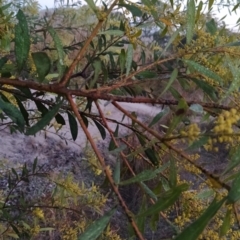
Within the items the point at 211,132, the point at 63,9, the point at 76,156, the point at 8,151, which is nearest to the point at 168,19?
the point at 211,132

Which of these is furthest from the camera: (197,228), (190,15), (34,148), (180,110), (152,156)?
(34,148)

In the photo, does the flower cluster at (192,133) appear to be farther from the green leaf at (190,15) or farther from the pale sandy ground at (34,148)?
the pale sandy ground at (34,148)

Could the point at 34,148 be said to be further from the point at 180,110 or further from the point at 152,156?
the point at 180,110

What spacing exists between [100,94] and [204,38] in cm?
24

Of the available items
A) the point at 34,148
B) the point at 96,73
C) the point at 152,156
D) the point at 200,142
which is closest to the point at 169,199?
the point at 200,142

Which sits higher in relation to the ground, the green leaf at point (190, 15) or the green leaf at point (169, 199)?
the green leaf at point (190, 15)

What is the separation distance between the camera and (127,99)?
1.80 ft

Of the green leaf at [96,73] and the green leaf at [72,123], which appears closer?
the green leaf at [96,73]

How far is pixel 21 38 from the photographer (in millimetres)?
629

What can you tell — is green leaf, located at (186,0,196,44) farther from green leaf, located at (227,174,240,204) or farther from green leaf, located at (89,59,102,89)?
green leaf, located at (227,174,240,204)

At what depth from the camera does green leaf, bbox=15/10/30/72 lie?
0.61 meters

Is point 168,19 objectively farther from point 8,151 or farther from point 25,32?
point 8,151

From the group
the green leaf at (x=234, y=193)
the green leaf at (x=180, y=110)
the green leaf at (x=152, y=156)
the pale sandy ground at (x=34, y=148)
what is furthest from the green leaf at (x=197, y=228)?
the pale sandy ground at (x=34, y=148)

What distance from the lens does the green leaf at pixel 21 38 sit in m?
0.61
